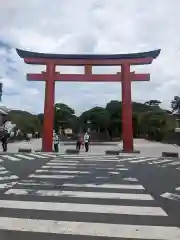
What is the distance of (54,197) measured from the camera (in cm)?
783

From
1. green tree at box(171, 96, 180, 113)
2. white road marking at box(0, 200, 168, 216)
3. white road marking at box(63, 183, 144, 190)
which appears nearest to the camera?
white road marking at box(0, 200, 168, 216)

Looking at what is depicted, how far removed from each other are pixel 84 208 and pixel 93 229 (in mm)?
1510

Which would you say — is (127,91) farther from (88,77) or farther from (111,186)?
(111,186)

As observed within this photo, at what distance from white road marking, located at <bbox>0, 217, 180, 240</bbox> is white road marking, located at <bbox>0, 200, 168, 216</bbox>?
919 millimetres

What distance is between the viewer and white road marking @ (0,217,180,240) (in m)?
5.02

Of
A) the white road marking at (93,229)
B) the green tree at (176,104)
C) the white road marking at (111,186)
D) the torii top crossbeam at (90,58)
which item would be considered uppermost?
the green tree at (176,104)

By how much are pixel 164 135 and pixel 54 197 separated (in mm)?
43340

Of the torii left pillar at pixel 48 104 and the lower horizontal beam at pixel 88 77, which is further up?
the lower horizontal beam at pixel 88 77

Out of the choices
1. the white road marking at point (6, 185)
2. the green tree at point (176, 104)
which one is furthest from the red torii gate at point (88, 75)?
the green tree at point (176, 104)

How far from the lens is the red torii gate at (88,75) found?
25.0 m

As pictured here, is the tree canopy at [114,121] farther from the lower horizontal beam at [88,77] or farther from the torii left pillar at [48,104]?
the torii left pillar at [48,104]

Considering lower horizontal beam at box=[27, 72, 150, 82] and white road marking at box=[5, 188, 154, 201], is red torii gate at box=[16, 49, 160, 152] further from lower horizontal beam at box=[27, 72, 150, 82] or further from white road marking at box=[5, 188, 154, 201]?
white road marking at box=[5, 188, 154, 201]

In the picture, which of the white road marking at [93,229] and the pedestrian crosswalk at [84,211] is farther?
the pedestrian crosswalk at [84,211]

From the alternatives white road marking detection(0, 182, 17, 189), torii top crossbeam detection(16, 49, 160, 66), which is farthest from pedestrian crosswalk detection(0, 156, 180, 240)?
torii top crossbeam detection(16, 49, 160, 66)
